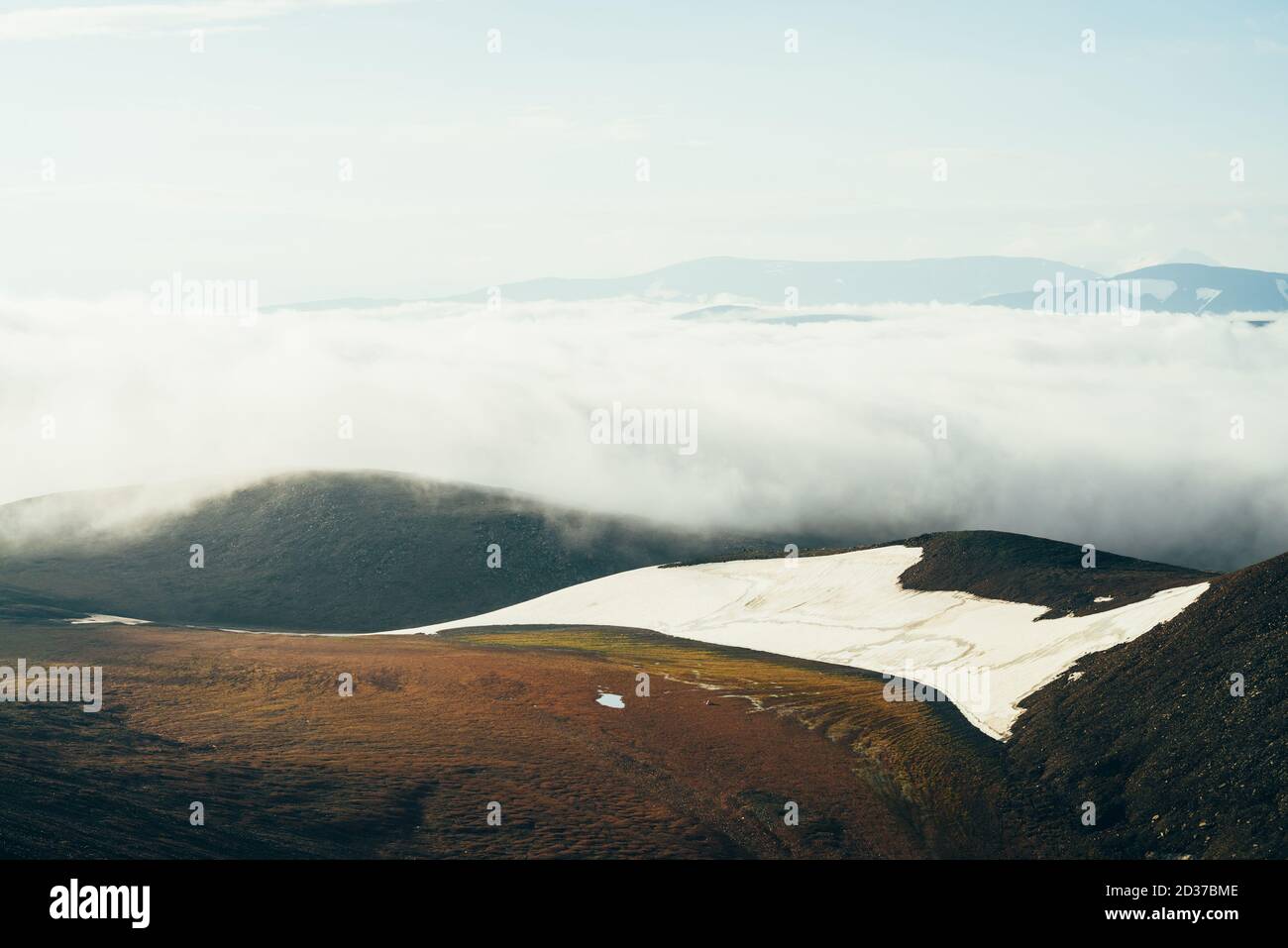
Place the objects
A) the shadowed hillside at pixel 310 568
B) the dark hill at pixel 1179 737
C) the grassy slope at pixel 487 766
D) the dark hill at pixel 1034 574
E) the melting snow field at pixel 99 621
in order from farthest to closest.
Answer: the shadowed hillside at pixel 310 568
the melting snow field at pixel 99 621
the dark hill at pixel 1034 574
the grassy slope at pixel 487 766
the dark hill at pixel 1179 737

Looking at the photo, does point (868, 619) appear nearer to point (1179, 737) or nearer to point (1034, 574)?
point (1034, 574)

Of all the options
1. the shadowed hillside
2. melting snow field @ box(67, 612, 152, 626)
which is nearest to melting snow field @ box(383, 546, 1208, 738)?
the shadowed hillside

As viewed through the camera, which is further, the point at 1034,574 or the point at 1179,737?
the point at 1034,574

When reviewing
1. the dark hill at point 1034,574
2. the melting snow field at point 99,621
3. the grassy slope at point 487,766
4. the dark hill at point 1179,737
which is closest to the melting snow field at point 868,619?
the dark hill at point 1034,574

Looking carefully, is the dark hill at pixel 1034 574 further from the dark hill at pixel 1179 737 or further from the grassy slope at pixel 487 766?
the dark hill at pixel 1179 737

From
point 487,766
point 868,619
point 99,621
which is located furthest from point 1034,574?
point 99,621
